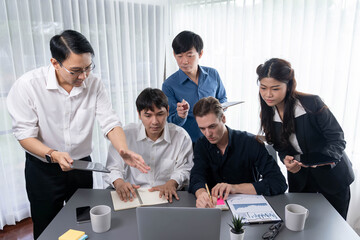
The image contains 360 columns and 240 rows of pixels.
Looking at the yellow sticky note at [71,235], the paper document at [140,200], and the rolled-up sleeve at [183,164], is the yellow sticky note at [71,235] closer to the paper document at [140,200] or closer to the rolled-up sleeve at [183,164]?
the paper document at [140,200]

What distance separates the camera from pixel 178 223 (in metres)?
1.00

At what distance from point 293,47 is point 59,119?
216 centimetres

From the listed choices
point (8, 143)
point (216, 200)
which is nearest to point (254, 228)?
point (216, 200)

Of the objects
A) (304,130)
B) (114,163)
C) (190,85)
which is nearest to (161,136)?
(114,163)

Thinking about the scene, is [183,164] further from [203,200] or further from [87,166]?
[87,166]

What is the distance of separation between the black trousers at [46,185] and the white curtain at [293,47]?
1956 millimetres

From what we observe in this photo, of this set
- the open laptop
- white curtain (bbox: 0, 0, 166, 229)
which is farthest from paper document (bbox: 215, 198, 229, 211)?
white curtain (bbox: 0, 0, 166, 229)

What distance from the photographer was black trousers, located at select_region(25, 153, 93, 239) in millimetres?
1714

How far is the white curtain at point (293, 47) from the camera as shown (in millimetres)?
2449

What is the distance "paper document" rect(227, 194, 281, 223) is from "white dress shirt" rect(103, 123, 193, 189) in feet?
1.53

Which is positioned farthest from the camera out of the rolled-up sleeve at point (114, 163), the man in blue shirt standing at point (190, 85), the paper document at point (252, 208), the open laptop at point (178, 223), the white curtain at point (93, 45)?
the white curtain at point (93, 45)

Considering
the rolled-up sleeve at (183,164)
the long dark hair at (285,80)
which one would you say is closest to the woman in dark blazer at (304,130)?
the long dark hair at (285,80)

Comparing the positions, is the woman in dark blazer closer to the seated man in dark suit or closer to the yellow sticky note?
the seated man in dark suit

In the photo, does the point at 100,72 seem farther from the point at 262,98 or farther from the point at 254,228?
the point at 254,228
